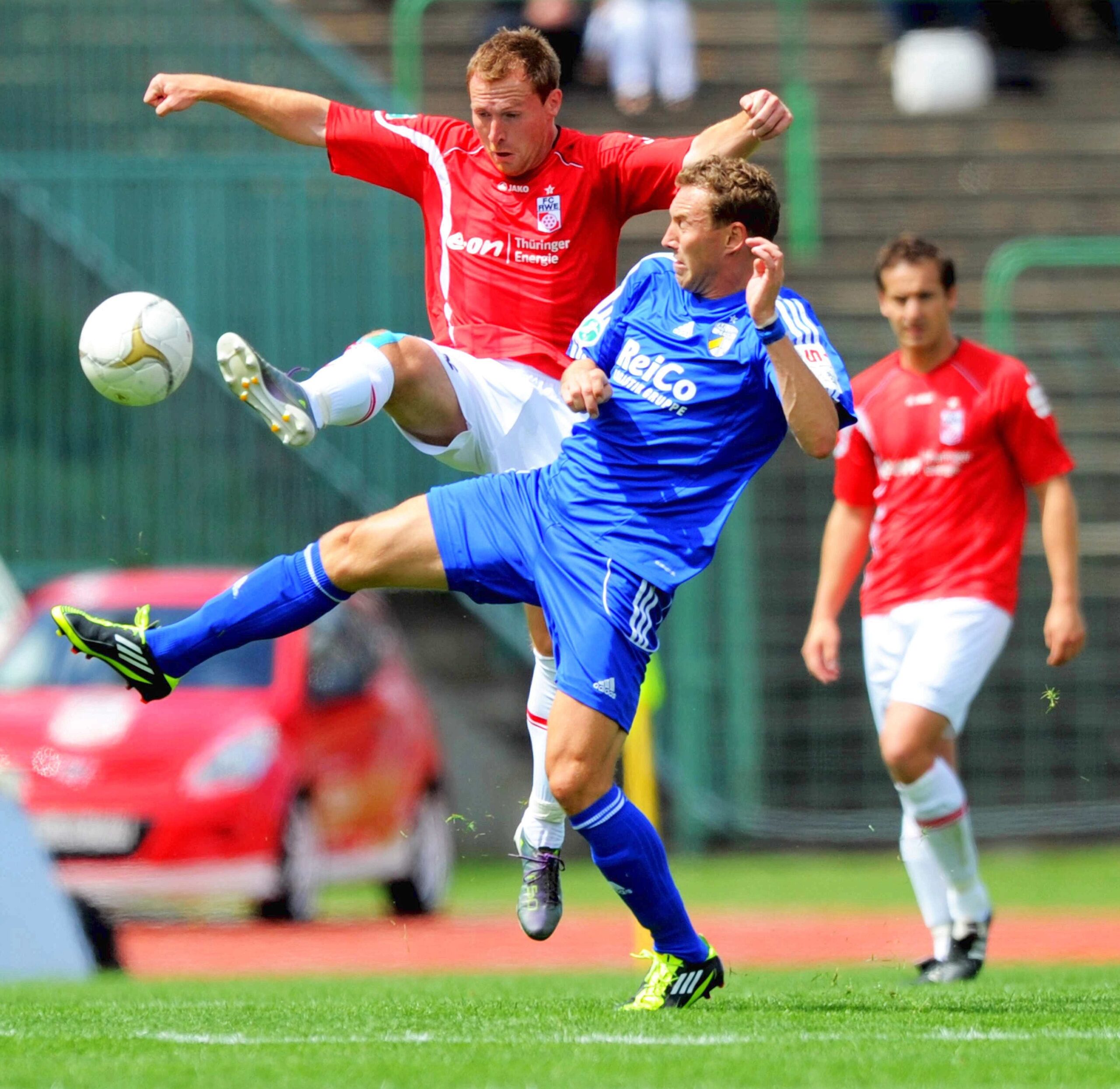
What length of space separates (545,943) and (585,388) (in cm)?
569

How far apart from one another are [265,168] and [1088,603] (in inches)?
242

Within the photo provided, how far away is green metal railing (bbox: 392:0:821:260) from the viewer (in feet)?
53.1

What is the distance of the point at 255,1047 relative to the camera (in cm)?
527

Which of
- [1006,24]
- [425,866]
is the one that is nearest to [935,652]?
[425,866]

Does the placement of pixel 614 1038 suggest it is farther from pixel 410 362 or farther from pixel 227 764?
pixel 227 764

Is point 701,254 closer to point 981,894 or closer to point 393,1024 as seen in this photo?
point 393,1024

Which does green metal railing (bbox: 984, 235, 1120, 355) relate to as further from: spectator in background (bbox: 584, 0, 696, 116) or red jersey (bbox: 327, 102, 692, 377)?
red jersey (bbox: 327, 102, 692, 377)

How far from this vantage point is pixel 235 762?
10930 mm

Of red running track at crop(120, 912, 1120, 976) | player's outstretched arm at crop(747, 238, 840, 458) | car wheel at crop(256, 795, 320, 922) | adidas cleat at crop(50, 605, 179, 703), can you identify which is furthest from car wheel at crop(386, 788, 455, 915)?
player's outstretched arm at crop(747, 238, 840, 458)

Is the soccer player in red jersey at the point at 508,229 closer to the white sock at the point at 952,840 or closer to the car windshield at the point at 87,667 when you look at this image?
the white sock at the point at 952,840

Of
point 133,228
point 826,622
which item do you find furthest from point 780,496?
point 826,622

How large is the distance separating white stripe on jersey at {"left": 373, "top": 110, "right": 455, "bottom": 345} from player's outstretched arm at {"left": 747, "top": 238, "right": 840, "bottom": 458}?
147cm

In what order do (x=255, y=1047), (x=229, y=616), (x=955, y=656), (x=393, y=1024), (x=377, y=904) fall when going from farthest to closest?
1. (x=377, y=904)
2. (x=955, y=656)
3. (x=229, y=616)
4. (x=393, y=1024)
5. (x=255, y=1047)

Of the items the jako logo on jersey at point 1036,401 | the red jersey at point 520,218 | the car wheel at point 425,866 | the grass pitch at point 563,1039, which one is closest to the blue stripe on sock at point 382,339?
the red jersey at point 520,218
